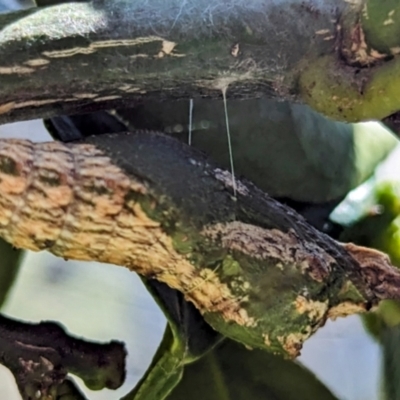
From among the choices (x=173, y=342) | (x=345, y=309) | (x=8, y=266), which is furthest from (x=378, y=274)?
(x=8, y=266)

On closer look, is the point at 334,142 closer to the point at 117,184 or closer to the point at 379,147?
the point at 379,147

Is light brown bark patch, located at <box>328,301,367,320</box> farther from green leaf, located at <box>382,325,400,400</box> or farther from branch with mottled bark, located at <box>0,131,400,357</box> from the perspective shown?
green leaf, located at <box>382,325,400,400</box>

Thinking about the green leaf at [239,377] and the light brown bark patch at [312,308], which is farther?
the green leaf at [239,377]

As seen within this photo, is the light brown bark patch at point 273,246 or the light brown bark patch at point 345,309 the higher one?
the light brown bark patch at point 273,246

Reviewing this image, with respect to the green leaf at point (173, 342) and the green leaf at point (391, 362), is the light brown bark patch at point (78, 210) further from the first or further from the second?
the green leaf at point (391, 362)

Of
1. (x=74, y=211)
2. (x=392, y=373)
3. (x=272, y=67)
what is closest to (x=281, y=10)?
(x=272, y=67)

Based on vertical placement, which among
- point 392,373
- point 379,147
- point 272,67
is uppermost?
point 272,67

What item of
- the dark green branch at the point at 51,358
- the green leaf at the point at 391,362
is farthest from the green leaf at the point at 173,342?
the green leaf at the point at 391,362
